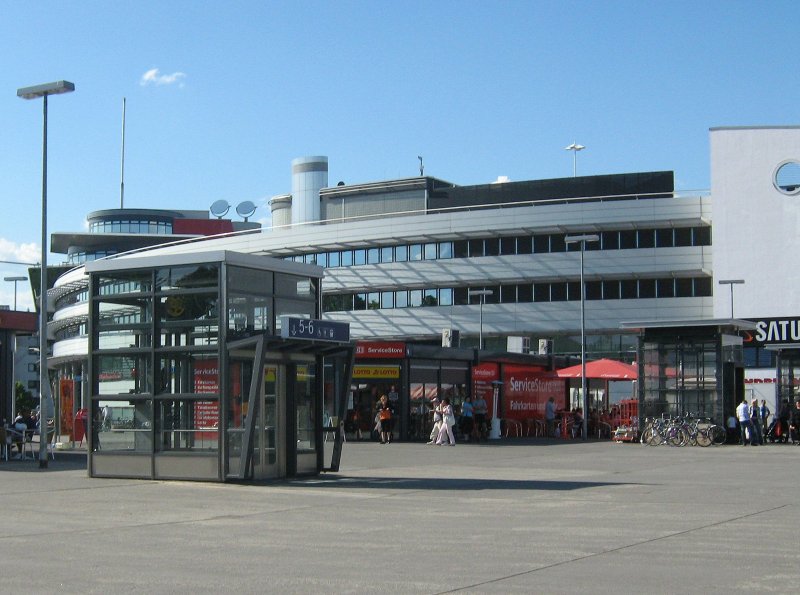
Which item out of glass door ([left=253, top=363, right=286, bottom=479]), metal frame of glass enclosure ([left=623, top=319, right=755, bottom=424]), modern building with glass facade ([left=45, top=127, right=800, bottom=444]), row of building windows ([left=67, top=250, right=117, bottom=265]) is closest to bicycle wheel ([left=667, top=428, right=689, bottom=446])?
metal frame of glass enclosure ([left=623, top=319, right=755, bottom=424])

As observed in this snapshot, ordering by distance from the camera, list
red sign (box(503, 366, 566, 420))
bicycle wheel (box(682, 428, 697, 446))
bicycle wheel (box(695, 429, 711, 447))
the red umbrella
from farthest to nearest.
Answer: red sign (box(503, 366, 566, 420))
the red umbrella
bicycle wheel (box(682, 428, 697, 446))
bicycle wheel (box(695, 429, 711, 447))

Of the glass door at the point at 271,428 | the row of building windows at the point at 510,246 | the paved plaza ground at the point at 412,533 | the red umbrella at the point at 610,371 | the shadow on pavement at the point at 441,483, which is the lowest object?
the shadow on pavement at the point at 441,483

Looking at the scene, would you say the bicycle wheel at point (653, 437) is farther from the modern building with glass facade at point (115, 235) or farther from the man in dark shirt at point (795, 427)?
the modern building with glass facade at point (115, 235)

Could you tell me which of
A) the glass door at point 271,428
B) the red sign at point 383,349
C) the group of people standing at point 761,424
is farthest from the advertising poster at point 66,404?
the group of people standing at point 761,424

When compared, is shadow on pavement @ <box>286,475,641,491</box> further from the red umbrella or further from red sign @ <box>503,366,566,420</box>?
red sign @ <box>503,366,566,420</box>

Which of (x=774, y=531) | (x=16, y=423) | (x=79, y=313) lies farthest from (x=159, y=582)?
(x=79, y=313)

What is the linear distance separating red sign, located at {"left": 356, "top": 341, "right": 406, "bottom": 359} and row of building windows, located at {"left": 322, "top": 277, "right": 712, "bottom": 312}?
105 ft

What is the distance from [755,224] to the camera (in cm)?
6738

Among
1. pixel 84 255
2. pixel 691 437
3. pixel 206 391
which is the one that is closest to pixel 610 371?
pixel 691 437

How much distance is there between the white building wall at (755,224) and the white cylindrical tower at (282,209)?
42.5m

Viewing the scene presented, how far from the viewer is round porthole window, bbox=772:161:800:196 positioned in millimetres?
67438

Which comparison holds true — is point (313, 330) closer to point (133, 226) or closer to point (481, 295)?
point (481, 295)

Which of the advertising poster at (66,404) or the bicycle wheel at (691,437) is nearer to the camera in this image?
the bicycle wheel at (691,437)

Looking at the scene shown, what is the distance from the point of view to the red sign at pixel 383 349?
3969 centimetres
